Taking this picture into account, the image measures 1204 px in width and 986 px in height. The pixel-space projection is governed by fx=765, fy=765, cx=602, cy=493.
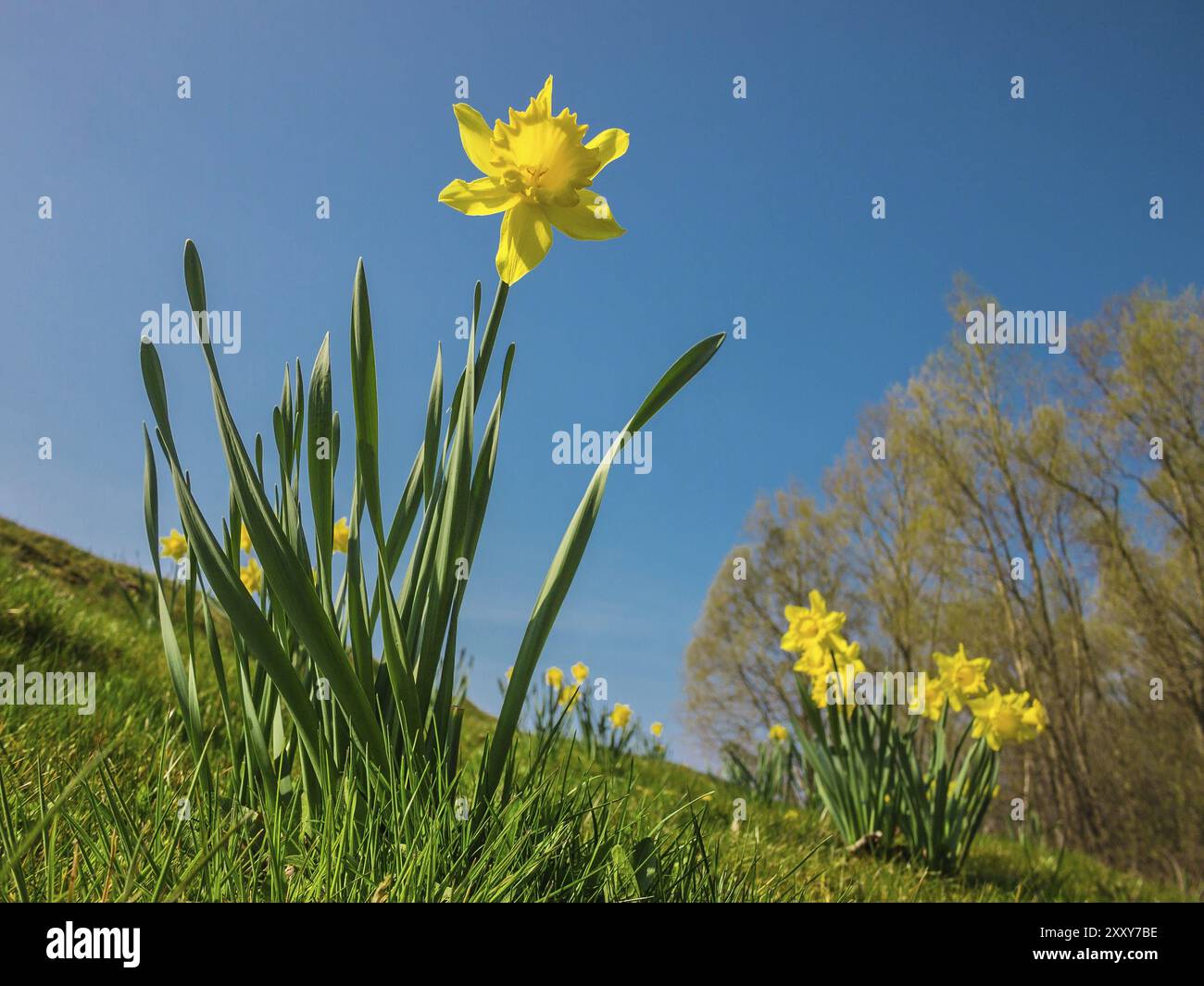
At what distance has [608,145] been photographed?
127 cm

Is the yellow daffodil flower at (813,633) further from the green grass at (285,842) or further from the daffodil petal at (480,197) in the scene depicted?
the daffodil petal at (480,197)

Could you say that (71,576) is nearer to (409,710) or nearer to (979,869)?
(409,710)

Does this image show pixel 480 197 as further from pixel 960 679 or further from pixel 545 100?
pixel 960 679

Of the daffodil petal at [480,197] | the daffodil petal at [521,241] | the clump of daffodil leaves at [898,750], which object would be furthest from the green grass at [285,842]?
the clump of daffodil leaves at [898,750]

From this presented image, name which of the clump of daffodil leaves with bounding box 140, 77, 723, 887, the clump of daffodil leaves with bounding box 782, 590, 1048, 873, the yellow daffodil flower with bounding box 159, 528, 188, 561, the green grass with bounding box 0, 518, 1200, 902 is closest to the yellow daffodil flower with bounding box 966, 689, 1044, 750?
the clump of daffodil leaves with bounding box 782, 590, 1048, 873

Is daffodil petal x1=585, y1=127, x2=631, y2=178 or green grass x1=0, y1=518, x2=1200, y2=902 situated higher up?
daffodil petal x1=585, y1=127, x2=631, y2=178

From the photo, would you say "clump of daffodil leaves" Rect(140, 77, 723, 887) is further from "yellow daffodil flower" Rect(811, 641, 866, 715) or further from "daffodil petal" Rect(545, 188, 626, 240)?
"yellow daffodil flower" Rect(811, 641, 866, 715)

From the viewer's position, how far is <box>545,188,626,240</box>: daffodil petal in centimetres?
126

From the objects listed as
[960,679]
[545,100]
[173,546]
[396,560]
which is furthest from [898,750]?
[173,546]

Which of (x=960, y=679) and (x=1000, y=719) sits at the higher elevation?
(x=960, y=679)

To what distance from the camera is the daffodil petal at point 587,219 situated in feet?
4.13

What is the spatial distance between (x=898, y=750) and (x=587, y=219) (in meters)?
2.88

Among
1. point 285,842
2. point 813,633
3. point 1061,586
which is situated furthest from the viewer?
point 1061,586
